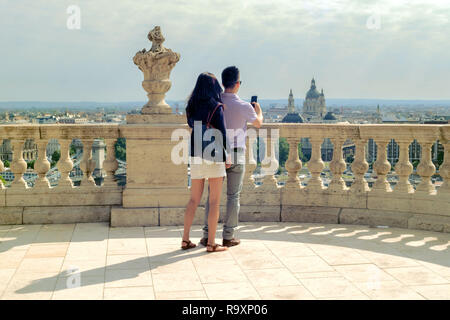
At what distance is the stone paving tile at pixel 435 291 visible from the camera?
466 cm

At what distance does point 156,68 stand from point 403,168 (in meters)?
3.49

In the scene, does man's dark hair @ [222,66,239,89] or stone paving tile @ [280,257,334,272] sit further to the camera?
man's dark hair @ [222,66,239,89]

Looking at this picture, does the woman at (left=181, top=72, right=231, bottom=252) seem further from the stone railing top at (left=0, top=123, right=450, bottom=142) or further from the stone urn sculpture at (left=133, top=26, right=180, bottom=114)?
the stone urn sculpture at (left=133, top=26, right=180, bottom=114)

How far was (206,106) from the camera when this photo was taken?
18.6 feet

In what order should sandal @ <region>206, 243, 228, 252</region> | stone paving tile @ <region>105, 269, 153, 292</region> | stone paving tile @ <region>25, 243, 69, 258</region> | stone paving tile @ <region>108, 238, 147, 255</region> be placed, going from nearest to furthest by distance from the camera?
stone paving tile @ <region>105, 269, 153, 292</region>
stone paving tile @ <region>25, 243, 69, 258</region>
sandal @ <region>206, 243, 228, 252</region>
stone paving tile @ <region>108, 238, 147, 255</region>

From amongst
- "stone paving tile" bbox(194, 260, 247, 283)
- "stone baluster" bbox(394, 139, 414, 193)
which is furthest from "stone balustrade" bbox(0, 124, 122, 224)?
"stone baluster" bbox(394, 139, 414, 193)

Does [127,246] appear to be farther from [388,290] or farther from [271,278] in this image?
[388,290]

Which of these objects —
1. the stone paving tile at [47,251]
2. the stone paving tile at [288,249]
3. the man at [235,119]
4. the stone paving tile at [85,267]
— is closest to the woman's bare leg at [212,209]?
the man at [235,119]

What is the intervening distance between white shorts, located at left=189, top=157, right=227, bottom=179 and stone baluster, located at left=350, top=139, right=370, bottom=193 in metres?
2.38

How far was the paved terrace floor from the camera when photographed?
15.6 feet

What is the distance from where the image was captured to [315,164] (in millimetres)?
7547
